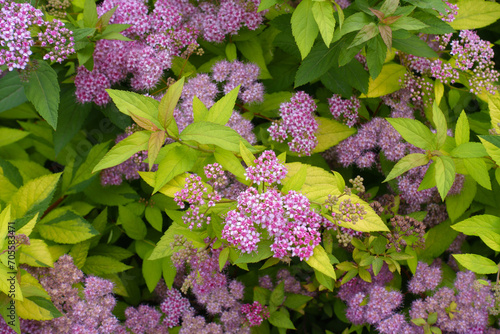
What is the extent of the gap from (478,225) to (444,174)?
30 centimetres

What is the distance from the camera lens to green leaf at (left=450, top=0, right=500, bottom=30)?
2.18 metres

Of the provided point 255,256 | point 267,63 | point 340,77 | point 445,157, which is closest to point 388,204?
point 445,157

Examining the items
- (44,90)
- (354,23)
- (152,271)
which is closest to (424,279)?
(354,23)

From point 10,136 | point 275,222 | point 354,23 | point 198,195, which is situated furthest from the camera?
point 10,136

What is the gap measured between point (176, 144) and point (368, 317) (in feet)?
4.01

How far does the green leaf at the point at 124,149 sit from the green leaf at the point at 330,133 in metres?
0.94

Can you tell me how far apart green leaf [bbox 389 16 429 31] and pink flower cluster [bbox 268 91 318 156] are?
0.56m

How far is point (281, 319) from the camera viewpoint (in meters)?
2.04

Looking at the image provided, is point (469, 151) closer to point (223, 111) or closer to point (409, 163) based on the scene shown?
point (409, 163)

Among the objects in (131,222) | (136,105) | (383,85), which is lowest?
(131,222)

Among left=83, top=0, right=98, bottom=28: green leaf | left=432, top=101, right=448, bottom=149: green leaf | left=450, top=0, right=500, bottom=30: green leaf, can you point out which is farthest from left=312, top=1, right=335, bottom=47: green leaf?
left=83, top=0, right=98, bottom=28: green leaf

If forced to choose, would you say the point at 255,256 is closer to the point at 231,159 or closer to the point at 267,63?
the point at 231,159

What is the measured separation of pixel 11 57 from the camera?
1649 mm

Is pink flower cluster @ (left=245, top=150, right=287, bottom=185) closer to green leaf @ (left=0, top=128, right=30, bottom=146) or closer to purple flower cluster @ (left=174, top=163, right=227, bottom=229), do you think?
purple flower cluster @ (left=174, top=163, right=227, bottom=229)
